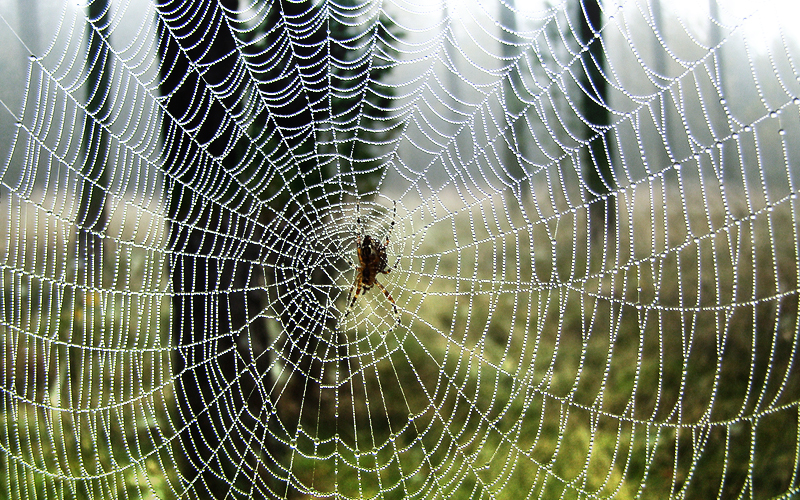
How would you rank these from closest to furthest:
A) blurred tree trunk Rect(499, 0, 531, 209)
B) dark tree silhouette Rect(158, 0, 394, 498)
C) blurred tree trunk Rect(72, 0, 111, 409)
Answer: blurred tree trunk Rect(72, 0, 111, 409) < dark tree silhouette Rect(158, 0, 394, 498) < blurred tree trunk Rect(499, 0, 531, 209)

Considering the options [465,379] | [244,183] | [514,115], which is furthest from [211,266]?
[514,115]

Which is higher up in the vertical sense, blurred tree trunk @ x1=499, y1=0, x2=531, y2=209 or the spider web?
blurred tree trunk @ x1=499, y1=0, x2=531, y2=209

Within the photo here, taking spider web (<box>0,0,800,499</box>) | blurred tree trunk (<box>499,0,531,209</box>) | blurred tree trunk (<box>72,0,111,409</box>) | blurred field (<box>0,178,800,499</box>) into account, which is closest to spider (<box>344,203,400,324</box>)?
spider web (<box>0,0,800,499</box>)

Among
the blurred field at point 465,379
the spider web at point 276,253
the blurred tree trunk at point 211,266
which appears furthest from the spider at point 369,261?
the blurred tree trunk at point 211,266

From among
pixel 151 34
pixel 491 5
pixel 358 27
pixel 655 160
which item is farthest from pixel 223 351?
pixel 655 160

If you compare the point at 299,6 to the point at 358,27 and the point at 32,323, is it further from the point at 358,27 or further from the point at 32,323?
the point at 32,323

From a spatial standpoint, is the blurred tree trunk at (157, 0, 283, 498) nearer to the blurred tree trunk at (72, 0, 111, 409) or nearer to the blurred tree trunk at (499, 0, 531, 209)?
the blurred tree trunk at (72, 0, 111, 409)
